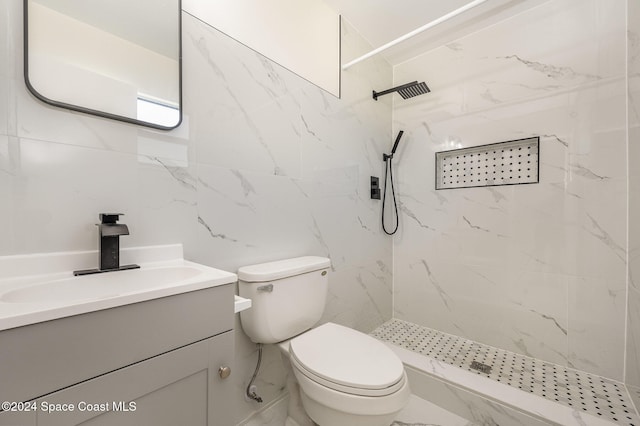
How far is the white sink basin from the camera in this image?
2.28 ft

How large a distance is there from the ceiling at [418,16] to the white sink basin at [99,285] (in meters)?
1.73

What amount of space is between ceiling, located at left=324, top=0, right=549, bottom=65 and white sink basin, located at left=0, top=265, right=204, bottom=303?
173cm

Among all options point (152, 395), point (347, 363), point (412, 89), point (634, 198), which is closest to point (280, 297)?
point (347, 363)

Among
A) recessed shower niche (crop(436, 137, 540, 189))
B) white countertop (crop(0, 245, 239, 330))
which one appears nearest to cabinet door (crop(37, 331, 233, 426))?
white countertop (crop(0, 245, 239, 330))

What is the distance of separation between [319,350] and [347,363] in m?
0.14

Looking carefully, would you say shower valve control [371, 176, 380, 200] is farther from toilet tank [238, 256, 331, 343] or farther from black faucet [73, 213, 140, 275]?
black faucet [73, 213, 140, 275]

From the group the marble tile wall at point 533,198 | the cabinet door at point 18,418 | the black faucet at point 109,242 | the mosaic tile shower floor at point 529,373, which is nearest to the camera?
the cabinet door at point 18,418

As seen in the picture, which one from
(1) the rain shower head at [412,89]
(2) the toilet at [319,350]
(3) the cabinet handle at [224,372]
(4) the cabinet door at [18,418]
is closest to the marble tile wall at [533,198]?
(1) the rain shower head at [412,89]

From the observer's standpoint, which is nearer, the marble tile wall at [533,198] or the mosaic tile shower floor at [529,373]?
the mosaic tile shower floor at [529,373]

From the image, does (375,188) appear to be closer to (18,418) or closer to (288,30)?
(288,30)

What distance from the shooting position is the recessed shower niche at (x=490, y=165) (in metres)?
1.70

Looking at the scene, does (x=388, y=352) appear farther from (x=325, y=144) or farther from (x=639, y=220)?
(x=639, y=220)

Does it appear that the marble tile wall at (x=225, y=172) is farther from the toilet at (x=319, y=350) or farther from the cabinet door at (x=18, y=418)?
the cabinet door at (x=18, y=418)

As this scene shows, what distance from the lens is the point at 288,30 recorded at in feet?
4.81
